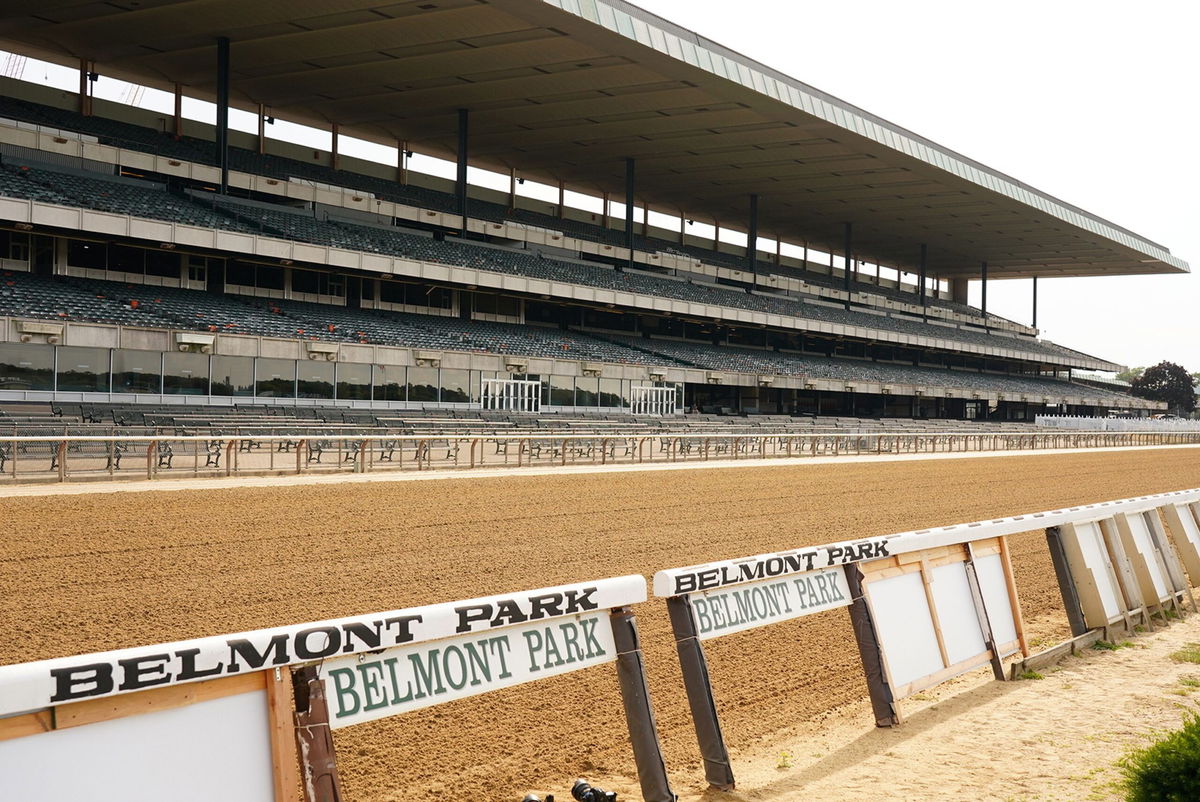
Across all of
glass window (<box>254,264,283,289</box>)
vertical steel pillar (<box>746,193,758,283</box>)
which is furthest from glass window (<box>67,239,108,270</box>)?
vertical steel pillar (<box>746,193,758,283</box>)

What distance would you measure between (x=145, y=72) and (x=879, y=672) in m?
41.8

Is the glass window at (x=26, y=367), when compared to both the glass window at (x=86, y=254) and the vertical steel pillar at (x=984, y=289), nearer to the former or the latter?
the glass window at (x=86, y=254)

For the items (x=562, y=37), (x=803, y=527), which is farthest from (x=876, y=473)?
(x=562, y=37)

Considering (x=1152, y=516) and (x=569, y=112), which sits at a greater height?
(x=569, y=112)

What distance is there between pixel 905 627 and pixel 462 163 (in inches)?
1595

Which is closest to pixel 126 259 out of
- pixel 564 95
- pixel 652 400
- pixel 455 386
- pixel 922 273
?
pixel 455 386

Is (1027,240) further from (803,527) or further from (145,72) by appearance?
(803,527)

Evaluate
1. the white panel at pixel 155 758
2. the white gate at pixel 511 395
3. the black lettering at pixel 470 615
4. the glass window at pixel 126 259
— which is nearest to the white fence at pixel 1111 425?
the white gate at pixel 511 395

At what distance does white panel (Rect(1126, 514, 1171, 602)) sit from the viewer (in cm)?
841

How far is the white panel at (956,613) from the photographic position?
6.20 meters

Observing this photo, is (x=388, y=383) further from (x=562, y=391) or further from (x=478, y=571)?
(x=478, y=571)

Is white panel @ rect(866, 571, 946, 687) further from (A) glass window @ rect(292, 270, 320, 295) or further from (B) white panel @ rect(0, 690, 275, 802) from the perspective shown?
(A) glass window @ rect(292, 270, 320, 295)

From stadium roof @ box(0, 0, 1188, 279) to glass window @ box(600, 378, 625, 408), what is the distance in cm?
1120

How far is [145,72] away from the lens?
131ft
